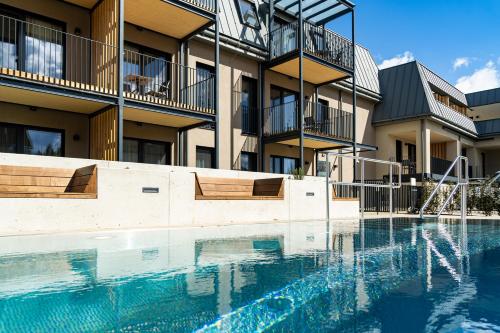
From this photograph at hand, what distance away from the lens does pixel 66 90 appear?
9.85 metres

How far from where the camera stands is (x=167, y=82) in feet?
43.9

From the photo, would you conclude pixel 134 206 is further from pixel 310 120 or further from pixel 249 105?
pixel 310 120

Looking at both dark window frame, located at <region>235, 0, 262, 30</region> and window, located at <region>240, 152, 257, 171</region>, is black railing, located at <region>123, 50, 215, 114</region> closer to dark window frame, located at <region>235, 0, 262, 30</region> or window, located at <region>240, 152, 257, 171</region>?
window, located at <region>240, 152, 257, 171</region>

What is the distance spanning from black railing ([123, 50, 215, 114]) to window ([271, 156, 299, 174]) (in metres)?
4.71

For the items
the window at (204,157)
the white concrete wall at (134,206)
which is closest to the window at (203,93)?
the window at (204,157)

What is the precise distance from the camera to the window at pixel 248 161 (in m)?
16.4

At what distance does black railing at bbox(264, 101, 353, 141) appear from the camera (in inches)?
671

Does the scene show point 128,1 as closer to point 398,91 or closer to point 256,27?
point 256,27

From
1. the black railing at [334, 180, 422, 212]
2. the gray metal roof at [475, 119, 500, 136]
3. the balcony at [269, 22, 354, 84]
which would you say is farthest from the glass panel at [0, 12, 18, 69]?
the gray metal roof at [475, 119, 500, 136]

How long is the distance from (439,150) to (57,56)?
78.8 feet

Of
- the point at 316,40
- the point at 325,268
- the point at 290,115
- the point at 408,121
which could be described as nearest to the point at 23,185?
the point at 325,268

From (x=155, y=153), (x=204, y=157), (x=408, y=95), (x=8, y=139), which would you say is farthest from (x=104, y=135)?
(x=408, y=95)

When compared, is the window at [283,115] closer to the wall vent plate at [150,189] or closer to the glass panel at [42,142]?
the glass panel at [42,142]

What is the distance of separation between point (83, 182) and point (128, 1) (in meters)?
6.15
